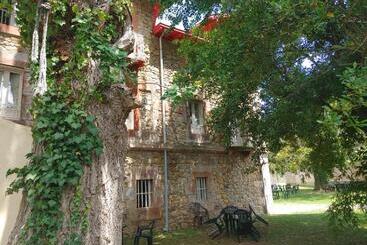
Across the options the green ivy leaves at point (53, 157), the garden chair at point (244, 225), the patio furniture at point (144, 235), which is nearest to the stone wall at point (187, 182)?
the patio furniture at point (144, 235)

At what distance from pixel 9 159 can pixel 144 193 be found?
5.69 m

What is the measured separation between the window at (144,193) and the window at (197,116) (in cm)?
267

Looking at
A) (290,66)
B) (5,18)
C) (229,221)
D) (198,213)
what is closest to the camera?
(290,66)

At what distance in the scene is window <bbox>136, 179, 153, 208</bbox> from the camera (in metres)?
10.5

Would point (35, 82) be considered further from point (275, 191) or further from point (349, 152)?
point (275, 191)

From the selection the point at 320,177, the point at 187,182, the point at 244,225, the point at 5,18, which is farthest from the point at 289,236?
the point at 5,18

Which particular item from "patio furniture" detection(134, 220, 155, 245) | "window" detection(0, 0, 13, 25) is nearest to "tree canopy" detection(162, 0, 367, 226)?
"patio furniture" detection(134, 220, 155, 245)

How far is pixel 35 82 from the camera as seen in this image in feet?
11.9

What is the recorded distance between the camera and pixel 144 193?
10.7 metres

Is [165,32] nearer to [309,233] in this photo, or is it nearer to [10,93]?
[10,93]

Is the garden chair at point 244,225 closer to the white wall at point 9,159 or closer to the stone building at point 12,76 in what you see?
the white wall at point 9,159


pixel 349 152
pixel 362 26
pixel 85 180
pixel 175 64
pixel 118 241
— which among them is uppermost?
pixel 175 64

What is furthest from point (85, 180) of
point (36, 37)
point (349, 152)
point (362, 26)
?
point (349, 152)

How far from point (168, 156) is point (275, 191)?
13548 mm
